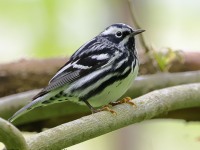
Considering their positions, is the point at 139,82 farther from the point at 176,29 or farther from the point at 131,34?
the point at 176,29

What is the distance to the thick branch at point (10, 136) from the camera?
2287 mm

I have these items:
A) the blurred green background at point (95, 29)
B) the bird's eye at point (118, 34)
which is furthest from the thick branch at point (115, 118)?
the blurred green background at point (95, 29)

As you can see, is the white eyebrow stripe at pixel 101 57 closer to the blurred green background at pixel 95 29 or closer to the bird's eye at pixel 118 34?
the bird's eye at pixel 118 34

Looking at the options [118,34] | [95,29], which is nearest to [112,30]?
[118,34]

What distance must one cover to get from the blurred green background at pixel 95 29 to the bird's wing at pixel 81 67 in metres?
2.19

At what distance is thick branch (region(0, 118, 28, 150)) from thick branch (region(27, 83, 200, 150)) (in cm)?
16

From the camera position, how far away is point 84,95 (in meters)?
3.47

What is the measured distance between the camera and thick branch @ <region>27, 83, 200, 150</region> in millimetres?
2641

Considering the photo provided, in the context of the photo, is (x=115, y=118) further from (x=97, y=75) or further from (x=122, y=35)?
(x=122, y=35)

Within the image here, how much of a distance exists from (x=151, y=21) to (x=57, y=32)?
4.34 ft

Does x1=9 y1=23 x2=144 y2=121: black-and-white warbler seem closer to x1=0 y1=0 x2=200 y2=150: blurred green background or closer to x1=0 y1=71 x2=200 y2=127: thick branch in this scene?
x1=0 y1=71 x2=200 y2=127: thick branch

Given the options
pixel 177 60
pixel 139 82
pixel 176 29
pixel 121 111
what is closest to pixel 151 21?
pixel 176 29

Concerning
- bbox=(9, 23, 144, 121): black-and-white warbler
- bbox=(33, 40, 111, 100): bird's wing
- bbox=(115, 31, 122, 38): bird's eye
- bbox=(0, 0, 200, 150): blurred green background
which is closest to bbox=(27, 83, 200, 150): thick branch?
bbox=(9, 23, 144, 121): black-and-white warbler

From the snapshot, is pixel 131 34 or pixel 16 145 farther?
pixel 131 34
